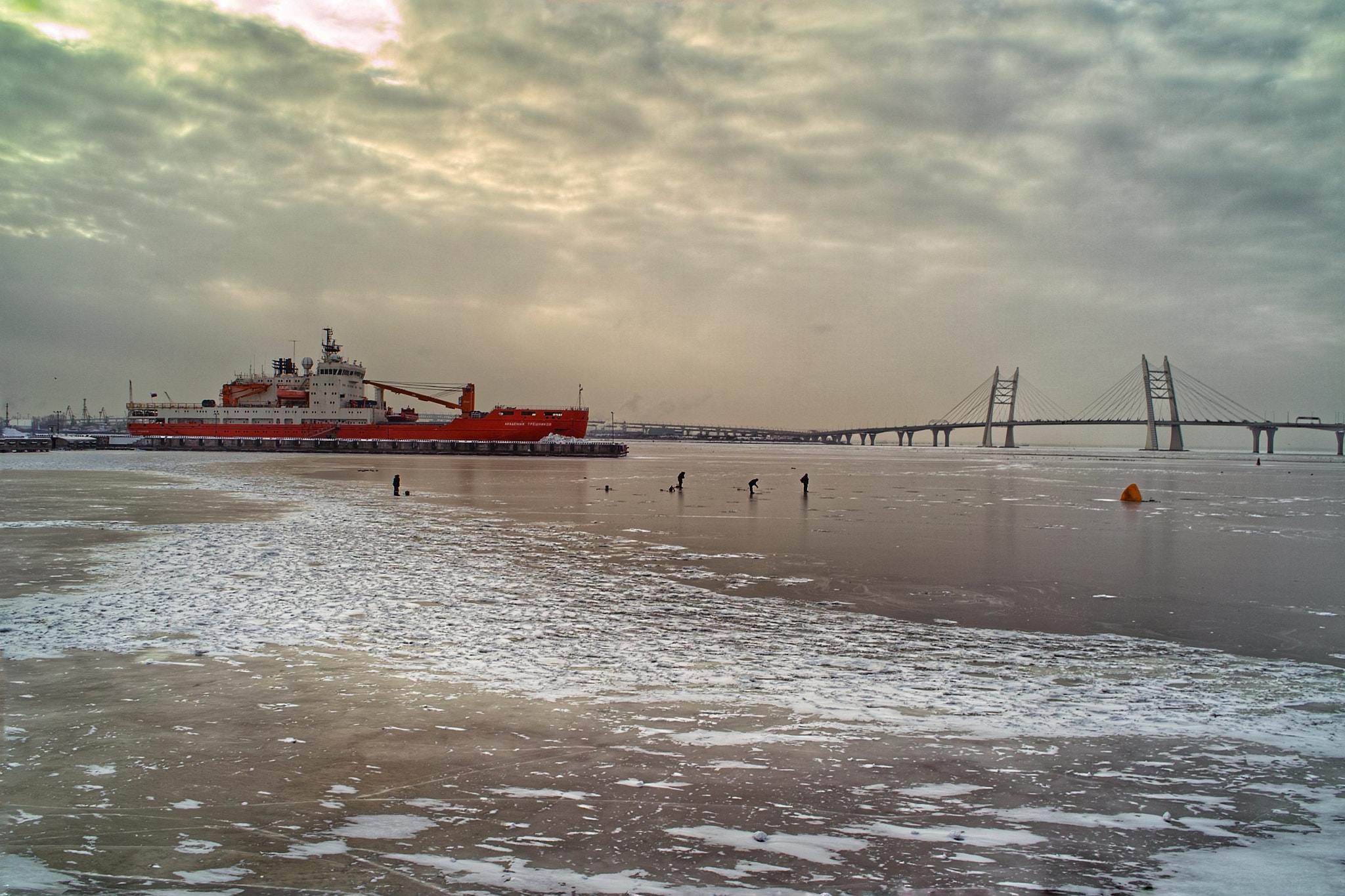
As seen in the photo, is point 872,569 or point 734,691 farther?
point 872,569

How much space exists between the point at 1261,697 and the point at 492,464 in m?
42.6

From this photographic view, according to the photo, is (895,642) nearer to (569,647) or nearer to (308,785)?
(569,647)

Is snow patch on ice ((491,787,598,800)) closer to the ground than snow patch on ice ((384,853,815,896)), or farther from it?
farther from it

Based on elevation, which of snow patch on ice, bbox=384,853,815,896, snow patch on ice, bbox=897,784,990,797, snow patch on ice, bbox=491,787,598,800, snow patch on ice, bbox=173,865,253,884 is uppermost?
snow patch on ice, bbox=491,787,598,800

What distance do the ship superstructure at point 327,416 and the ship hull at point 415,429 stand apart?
0.20ft

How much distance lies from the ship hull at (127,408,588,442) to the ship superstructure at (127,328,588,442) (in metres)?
0.06

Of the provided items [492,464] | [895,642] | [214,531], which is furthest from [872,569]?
[492,464]

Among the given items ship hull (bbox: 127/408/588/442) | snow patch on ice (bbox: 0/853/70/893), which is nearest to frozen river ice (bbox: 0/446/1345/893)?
snow patch on ice (bbox: 0/853/70/893)

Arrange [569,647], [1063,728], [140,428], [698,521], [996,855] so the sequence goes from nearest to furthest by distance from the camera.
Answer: [996,855] < [1063,728] < [569,647] < [698,521] < [140,428]

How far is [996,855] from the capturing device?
3152mm

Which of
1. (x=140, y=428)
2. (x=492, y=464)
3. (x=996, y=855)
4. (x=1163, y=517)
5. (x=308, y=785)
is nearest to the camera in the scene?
Answer: (x=996, y=855)

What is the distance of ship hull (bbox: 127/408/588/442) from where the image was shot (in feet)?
216

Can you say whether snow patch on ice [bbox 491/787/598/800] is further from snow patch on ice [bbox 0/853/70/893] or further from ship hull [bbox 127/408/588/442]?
ship hull [bbox 127/408/588/442]

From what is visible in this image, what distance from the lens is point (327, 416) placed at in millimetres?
66250
